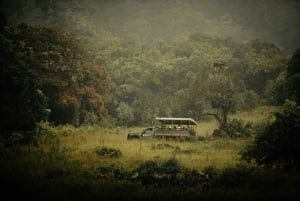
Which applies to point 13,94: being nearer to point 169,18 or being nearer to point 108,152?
point 108,152

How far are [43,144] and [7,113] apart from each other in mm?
2999

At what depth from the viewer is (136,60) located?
171ft

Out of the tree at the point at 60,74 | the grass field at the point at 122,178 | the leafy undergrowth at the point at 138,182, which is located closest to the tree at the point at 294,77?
the grass field at the point at 122,178

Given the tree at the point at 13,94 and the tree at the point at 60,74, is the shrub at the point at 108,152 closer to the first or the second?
the tree at the point at 13,94

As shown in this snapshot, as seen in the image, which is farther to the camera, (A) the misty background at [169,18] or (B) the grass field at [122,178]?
(A) the misty background at [169,18]

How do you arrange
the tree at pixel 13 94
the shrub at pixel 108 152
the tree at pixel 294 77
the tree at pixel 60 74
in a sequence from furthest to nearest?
the tree at pixel 60 74, the tree at pixel 294 77, the tree at pixel 13 94, the shrub at pixel 108 152

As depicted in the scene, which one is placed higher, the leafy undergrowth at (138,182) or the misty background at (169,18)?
the misty background at (169,18)

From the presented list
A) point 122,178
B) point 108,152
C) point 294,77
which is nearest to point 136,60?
point 294,77

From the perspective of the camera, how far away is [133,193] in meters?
11.1

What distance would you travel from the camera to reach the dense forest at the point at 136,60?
2721 cm

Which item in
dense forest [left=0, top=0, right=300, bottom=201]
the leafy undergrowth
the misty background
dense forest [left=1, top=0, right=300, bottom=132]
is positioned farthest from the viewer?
the misty background

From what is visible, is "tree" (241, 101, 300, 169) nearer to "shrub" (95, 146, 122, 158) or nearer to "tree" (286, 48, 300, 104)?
"shrub" (95, 146, 122, 158)

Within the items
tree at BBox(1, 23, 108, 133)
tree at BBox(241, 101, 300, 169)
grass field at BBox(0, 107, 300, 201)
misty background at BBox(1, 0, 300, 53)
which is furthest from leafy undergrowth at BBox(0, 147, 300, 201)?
misty background at BBox(1, 0, 300, 53)

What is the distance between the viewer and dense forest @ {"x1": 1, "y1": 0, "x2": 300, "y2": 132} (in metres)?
27.2
